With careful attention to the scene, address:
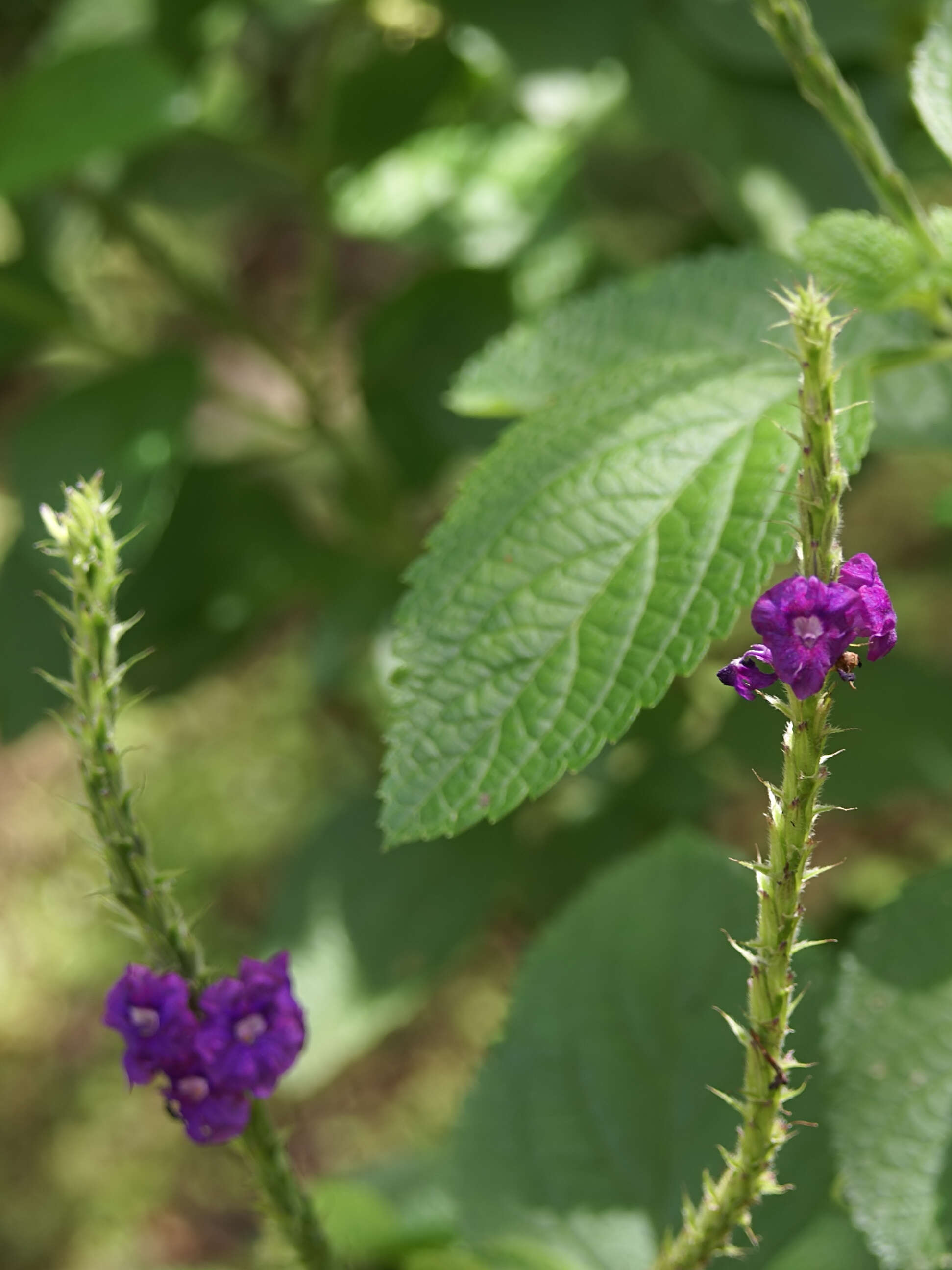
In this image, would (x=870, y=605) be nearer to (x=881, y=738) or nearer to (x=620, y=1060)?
(x=620, y=1060)

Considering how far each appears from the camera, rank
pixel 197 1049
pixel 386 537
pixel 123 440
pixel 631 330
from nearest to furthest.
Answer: pixel 197 1049 → pixel 631 330 → pixel 123 440 → pixel 386 537

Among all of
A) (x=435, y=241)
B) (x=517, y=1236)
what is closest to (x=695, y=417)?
(x=517, y=1236)

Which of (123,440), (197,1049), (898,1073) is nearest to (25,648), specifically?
(123,440)

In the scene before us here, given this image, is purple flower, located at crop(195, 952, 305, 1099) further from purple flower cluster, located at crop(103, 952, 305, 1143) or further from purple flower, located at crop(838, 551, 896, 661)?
purple flower, located at crop(838, 551, 896, 661)

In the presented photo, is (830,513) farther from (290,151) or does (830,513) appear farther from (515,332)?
(290,151)

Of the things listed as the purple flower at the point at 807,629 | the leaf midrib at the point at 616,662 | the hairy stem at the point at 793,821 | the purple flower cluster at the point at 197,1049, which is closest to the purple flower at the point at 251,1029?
the purple flower cluster at the point at 197,1049

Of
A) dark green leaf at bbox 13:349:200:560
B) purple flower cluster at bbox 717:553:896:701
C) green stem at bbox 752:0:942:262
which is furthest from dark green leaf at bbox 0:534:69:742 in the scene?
purple flower cluster at bbox 717:553:896:701
